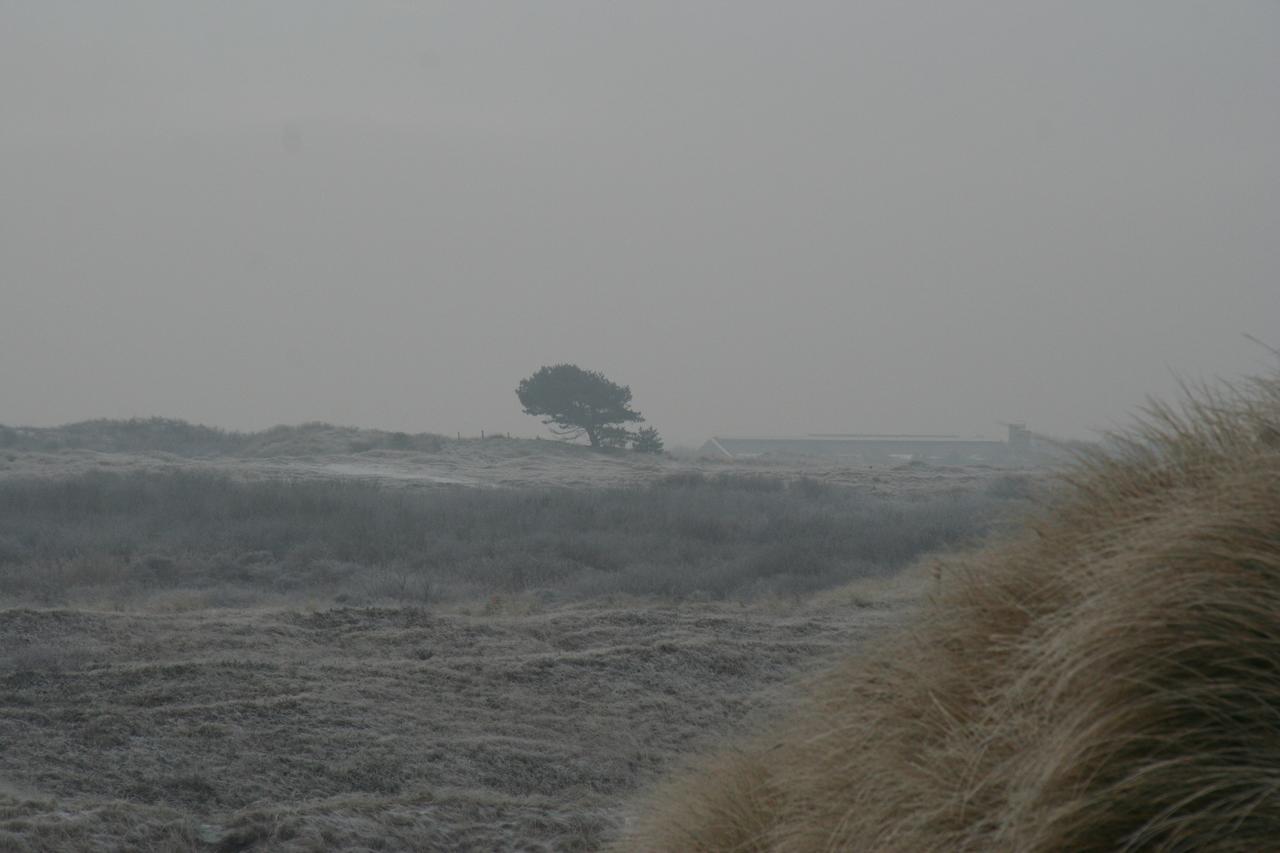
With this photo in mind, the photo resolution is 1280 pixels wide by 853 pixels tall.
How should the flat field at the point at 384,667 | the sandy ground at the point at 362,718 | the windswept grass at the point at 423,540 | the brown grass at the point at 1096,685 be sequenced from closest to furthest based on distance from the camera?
the brown grass at the point at 1096,685 → the sandy ground at the point at 362,718 → the flat field at the point at 384,667 → the windswept grass at the point at 423,540

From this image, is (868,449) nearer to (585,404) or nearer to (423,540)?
(585,404)

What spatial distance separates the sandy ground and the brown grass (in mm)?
1257

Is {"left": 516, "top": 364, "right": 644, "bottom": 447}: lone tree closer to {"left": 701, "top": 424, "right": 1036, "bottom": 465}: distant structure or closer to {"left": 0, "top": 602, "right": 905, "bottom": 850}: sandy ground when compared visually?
{"left": 701, "top": 424, "right": 1036, "bottom": 465}: distant structure

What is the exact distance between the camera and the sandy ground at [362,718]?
15.5 feet

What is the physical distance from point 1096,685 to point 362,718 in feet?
16.0

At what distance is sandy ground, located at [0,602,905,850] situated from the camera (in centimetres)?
473

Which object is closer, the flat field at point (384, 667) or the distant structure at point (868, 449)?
the flat field at point (384, 667)

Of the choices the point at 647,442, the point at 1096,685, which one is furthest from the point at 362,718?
the point at 647,442

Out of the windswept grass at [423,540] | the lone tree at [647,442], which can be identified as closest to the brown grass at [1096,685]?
the windswept grass at [423,540]

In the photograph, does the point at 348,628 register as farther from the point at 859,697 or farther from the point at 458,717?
the point at 859,697

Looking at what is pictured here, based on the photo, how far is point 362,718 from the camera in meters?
6.14

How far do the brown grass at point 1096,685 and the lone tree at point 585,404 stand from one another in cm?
3550

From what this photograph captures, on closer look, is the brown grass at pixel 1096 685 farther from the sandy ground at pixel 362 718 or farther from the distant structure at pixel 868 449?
the distant structure at pixel 868 449

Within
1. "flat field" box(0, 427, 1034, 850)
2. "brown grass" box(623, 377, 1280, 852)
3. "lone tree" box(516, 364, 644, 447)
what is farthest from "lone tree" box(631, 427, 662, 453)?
"brown grass" box(623, 377, 1280, 852)
